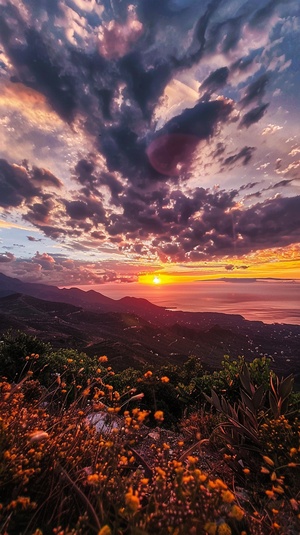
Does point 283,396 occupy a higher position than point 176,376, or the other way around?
point 283,396

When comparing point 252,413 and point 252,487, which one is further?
point 252,413

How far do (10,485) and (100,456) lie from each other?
87cm

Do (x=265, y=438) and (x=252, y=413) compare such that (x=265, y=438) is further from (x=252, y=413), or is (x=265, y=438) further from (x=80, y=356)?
(x=80, y=356)

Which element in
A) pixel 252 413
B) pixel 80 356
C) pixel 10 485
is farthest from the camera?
pixel 80 356

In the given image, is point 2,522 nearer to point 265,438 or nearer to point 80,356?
point 265,438

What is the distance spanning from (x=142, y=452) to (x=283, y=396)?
2812 millimetres

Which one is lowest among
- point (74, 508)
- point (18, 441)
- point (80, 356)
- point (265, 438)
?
point (80, 356)

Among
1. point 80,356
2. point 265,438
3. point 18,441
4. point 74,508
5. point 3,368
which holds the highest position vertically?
point 18,441

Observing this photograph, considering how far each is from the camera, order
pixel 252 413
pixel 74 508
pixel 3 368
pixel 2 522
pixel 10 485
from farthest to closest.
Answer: pixel 3 368 → pixel 252 413 → pixel 10 485 → pixel 74 508 → pixel 2 522

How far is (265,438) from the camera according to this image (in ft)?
10.8

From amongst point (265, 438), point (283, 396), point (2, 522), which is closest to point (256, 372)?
point (283, 396)

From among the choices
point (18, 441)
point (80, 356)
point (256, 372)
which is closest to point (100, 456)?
point (18, 441)

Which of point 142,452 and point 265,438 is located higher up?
point 265,438

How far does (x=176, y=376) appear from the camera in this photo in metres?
9.66
